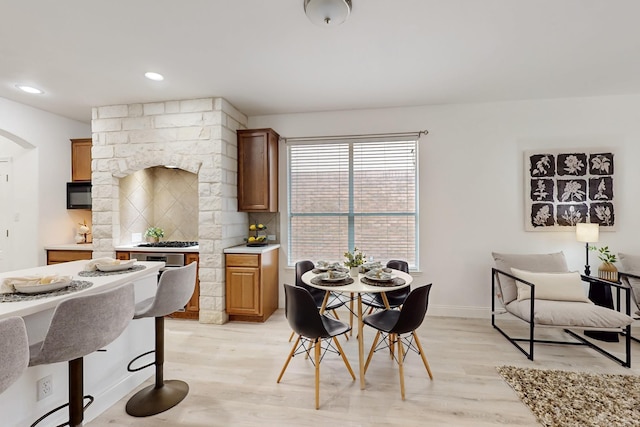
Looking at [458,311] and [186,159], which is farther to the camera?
[458,311]

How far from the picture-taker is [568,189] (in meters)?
3.60

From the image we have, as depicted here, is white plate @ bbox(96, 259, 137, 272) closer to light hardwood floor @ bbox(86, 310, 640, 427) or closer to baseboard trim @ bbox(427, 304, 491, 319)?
light hardwood floor @ bbox(86, 310, 640, 427)

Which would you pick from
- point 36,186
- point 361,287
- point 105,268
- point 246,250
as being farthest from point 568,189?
point 36,186

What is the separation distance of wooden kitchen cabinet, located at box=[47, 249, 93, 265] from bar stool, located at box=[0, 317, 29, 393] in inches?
135

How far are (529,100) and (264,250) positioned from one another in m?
3.76

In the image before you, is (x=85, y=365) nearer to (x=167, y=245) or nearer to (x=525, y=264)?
(x=167, y=245)

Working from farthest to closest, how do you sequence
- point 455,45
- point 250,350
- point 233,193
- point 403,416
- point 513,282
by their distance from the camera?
point 233,193
point 513,282
point 250,350
point 455,45
point 403,416

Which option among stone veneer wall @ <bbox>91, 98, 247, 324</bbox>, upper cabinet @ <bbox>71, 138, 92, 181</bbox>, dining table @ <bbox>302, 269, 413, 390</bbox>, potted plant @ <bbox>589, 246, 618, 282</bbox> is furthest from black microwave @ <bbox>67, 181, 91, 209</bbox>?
potted plant @ <bbox>589, 246, 618, 282</bbox>

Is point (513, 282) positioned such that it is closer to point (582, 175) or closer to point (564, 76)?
point (582, 175)

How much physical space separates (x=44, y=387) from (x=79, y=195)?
3455 millimetres

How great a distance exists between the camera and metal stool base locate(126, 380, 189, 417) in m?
2.02

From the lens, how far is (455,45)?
2.45m

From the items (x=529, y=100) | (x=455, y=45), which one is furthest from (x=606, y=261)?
(x=455, y=45)

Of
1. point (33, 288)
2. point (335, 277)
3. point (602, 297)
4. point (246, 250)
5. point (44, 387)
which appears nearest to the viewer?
point (33, 288)
